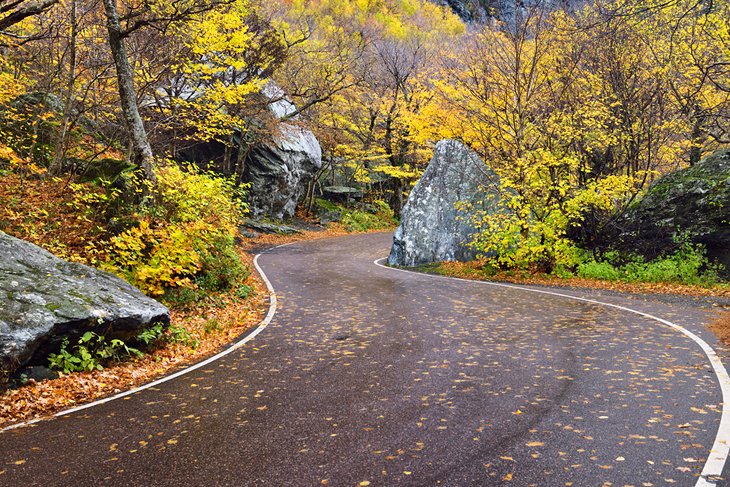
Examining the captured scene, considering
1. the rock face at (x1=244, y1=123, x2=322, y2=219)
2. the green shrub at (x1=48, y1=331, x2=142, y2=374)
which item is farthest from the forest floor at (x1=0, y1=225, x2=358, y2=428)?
the rock face at (x1=244, y1=123, x2=322, y2=219)

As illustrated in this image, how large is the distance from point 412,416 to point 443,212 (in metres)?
16.7

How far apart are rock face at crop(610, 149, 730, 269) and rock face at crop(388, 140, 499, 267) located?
212 inches

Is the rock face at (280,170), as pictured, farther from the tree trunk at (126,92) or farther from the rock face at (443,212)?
the tree trunk at (126,92)

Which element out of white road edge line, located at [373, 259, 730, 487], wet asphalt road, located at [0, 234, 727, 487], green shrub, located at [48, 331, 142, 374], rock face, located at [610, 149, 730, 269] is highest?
rock face, located at [610, 149, 730, 269]

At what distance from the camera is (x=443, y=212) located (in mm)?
21531

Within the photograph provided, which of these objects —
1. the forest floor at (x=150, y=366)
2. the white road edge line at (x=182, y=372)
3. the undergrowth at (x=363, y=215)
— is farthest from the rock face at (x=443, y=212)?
the undergrowth at (x=363, y=215)

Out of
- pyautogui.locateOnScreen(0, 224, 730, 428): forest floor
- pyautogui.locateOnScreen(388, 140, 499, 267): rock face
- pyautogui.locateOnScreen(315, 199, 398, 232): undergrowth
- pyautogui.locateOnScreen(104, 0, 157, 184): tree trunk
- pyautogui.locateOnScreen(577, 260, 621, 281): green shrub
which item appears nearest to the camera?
pyautogui.locateOnScreen(0, 224, 730, 428): forest floor

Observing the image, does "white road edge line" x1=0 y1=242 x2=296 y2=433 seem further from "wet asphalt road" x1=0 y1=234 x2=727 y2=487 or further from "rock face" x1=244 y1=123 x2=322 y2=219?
"rock face" x1=244 y1=123 x2=322 y2=219

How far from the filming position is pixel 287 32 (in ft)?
108

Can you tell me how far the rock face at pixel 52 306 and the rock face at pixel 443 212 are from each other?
44.9 feet

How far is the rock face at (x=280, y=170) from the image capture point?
3166 centimetres

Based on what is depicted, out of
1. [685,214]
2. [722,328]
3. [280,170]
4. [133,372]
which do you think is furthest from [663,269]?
[280,170]

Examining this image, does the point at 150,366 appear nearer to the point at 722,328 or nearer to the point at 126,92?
the point at 126,92

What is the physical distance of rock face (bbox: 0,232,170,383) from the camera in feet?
21.4
